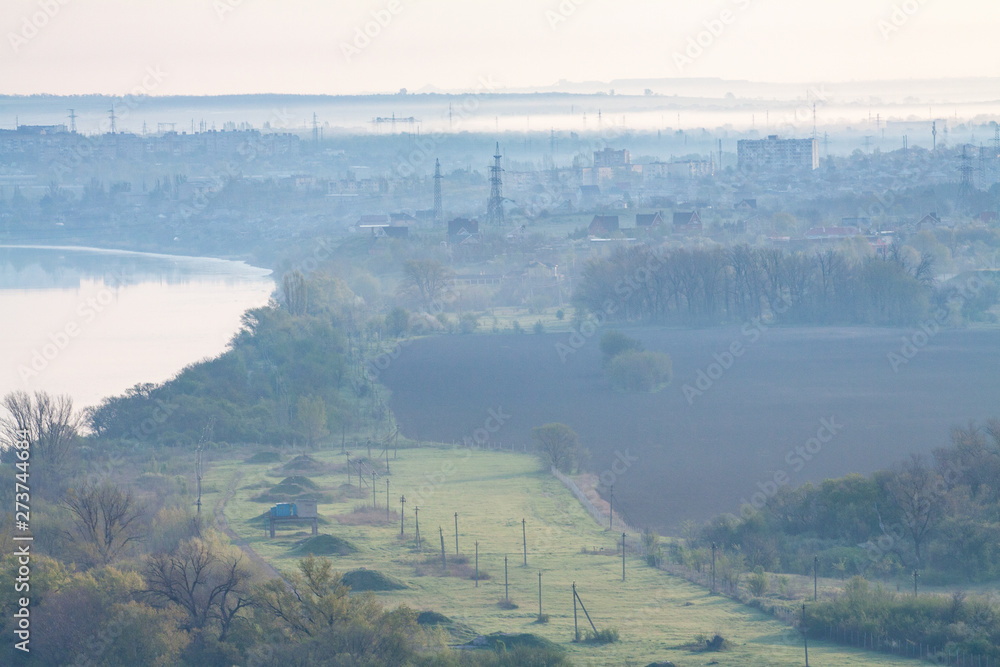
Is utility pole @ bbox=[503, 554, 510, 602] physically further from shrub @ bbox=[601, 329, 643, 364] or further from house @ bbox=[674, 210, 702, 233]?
house @ bbox=[674, 210, 702, 233]

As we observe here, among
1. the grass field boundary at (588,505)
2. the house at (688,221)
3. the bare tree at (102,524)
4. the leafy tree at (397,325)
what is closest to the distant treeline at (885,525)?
the grass field boundary at (588,505)

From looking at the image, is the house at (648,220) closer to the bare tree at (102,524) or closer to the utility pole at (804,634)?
the bare tree at (102,524)

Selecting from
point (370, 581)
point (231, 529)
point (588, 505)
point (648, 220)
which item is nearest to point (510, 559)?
point (370, 581)

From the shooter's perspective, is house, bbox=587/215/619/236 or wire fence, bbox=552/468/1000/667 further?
house, bbox=587/215/619/236

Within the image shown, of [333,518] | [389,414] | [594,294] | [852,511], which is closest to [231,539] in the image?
[333,518]

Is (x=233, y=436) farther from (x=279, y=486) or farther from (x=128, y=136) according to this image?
(x=128, y=136)

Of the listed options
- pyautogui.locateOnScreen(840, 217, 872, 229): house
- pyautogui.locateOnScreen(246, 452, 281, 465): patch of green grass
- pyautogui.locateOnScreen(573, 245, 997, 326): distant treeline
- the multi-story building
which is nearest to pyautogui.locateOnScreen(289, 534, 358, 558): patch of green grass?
pyautogui.locateOnScreen(246, 452, 281, 465): patch of green grass
